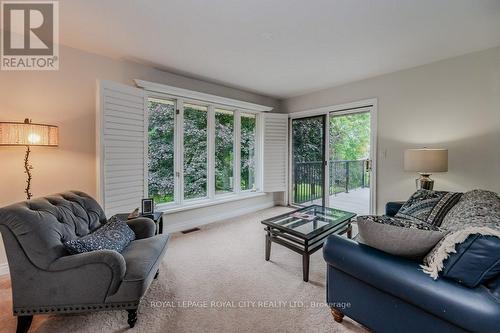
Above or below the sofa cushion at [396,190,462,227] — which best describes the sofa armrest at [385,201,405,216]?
below

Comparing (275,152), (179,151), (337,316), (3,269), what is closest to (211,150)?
(179,151)

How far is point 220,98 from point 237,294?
3026 mm

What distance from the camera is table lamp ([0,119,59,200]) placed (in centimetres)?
188

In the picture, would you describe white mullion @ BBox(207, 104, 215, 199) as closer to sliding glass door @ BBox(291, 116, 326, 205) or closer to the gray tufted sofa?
sliding glass door @ BBox(291, 116, 326, 205)

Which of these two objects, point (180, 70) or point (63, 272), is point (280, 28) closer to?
point (180, 70)

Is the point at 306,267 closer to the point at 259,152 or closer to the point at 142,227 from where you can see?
the point at 142,227

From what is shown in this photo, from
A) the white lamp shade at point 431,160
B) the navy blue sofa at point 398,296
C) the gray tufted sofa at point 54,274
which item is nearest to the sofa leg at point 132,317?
the gray tufted sofa at point 54,274

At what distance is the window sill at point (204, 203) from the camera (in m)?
3.29

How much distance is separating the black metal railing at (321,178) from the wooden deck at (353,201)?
111 mm

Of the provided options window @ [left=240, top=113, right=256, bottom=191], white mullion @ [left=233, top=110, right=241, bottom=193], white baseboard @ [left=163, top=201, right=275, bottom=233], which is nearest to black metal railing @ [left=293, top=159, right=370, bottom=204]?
white baseboard @ [left=163, top=201, right=275, bottom=233]

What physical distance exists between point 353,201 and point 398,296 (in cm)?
388

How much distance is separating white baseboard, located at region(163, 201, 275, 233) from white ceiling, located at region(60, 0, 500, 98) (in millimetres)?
2389

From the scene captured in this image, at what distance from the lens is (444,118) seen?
2879 millimetres

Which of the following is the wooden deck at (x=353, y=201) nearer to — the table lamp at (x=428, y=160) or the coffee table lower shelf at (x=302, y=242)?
the table lamp at (x=428, y=160)
